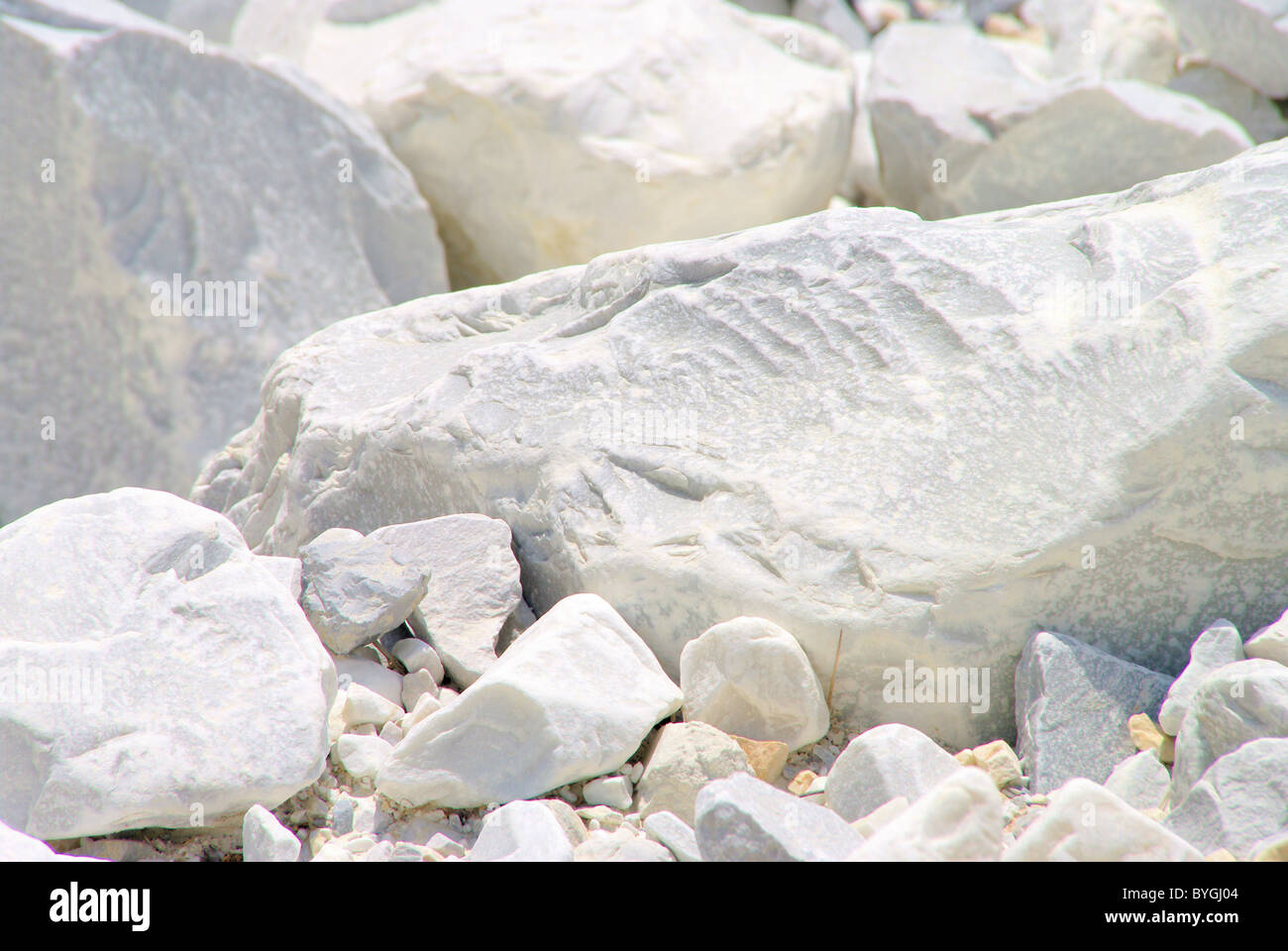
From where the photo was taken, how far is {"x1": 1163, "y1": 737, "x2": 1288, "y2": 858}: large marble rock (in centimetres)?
138

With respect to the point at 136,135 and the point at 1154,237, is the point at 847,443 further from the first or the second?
the point at 136,135

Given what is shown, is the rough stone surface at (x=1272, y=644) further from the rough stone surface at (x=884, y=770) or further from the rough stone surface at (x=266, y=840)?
the rough stone surface at (x=266, y=840)

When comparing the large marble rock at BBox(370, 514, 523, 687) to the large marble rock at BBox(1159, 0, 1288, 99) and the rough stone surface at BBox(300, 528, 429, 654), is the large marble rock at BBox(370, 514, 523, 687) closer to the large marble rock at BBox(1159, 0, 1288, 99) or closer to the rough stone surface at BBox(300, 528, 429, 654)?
the rough stone surface at BBox(300, 528, 429, 654)

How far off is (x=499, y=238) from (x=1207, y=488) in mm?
3614

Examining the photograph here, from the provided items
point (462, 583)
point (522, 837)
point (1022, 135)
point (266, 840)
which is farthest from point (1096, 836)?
point (1022, 135)

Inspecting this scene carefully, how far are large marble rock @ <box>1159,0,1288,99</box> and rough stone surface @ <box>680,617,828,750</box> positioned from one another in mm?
5164

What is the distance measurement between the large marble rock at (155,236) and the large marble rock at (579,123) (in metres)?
0.36

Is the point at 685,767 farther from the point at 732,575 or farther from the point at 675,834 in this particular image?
the point at 732,575

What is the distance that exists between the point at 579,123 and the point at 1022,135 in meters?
1.94

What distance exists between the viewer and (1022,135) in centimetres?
473

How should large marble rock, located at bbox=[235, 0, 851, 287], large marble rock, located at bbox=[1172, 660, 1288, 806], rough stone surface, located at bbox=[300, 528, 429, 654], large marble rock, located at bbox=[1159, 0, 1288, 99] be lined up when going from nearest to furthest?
large marble rock, located at bbox=[1172, 660, 1288, 806] → rough stone surface, located at bbox=[300, 528, 429, 654] → large marble rock, located at bbox=[235, 0, 851, 287] → large marble rock, located at bbox=[1159, 0, 1288, 99]

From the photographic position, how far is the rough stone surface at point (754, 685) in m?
1.74

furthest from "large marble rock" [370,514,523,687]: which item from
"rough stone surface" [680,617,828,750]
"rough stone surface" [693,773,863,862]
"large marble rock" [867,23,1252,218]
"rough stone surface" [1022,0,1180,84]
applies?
"rough stone surface" [1022,0,1180,84]
